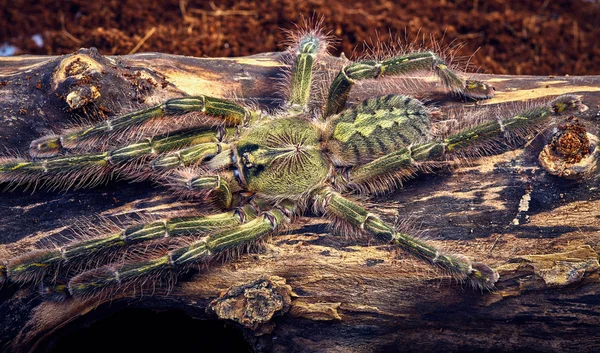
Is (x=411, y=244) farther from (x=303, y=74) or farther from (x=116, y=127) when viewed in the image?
(x=116, y=127)

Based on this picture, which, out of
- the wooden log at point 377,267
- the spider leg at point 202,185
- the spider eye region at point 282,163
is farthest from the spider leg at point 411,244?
the spider leg at point 202,185

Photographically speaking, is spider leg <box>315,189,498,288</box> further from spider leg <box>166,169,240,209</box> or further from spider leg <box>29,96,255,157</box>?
spider leg <box>29,96,255,157</box>

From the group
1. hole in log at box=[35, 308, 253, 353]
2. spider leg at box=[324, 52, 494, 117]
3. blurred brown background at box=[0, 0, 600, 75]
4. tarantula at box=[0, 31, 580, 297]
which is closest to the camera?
tarantula at box=[0, 31, 580, 297]

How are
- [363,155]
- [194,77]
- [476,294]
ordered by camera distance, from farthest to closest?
[194,77] → [363,155] → [476,294]

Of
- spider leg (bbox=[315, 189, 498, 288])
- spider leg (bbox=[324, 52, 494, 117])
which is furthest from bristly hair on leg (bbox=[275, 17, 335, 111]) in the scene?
spider leg (bbox=[315, 189, 498, 288])

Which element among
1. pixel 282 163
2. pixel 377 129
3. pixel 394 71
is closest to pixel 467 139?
pixel 377 129

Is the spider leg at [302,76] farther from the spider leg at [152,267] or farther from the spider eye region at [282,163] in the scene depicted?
the spider leg at [152,267]

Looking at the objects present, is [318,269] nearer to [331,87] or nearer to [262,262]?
[262,262]

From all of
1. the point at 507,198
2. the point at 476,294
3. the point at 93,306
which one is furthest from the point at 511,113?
the point at 93,306
